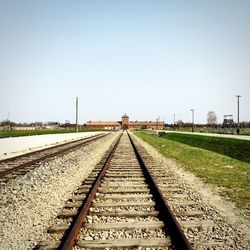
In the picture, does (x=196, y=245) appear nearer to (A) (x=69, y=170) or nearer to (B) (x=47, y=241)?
(B) (x=47, y=241)

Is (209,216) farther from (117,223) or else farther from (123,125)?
(123,125)

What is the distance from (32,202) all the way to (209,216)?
165 inches

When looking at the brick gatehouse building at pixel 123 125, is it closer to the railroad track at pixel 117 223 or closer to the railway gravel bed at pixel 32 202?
the railway gravel bed at pixel 32 202

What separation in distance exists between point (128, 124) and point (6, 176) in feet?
605

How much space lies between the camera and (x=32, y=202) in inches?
263

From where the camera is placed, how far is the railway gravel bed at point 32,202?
4578mm

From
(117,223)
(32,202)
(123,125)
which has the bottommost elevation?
(32,202)

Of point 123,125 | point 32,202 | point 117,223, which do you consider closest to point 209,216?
point 117,223

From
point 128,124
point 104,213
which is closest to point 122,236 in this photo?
point 104,213

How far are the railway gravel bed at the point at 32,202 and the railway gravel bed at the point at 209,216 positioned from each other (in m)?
2.63

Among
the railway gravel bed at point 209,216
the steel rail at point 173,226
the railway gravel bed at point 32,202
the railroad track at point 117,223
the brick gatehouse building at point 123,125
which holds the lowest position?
the railway gravel bed at point 32,202

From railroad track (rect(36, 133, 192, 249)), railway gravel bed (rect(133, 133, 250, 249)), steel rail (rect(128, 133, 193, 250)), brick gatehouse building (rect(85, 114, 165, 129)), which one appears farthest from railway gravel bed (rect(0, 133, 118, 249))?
brick gatehouse building (rect(85, 114, 165, 129))

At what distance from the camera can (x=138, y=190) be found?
7473 millimetres

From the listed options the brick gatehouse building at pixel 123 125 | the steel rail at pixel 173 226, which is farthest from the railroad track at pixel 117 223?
the brick gatehouse building at pixel 123 125
